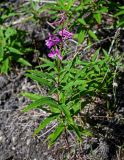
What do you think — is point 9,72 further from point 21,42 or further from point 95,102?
point 95,102

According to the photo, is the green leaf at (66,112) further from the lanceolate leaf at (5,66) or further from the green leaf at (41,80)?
the lanceolate leaf at (5,66)

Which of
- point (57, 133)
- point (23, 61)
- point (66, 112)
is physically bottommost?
point (57, 133)

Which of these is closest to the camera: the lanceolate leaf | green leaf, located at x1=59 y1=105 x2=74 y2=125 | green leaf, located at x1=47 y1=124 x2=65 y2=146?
green leaf, located at x1=59 y1=105 x2=74 y2=125

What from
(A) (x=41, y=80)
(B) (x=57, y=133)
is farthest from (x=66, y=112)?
(A) (x=41, y=80)

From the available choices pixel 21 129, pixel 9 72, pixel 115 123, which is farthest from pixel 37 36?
pixel 115 123

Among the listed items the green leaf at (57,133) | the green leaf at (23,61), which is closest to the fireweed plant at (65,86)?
the green leaf at (57,133)

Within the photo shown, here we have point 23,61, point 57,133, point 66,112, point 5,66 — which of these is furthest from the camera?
point 23,61

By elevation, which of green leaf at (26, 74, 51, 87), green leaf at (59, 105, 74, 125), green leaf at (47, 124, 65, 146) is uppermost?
green leaf at (26, 74, 51, 87)

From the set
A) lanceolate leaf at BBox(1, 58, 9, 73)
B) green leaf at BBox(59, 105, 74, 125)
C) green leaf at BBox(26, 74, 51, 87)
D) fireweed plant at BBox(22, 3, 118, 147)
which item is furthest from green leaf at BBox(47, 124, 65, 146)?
lanceolate leaf at BBox(1, 58, 9, 73)

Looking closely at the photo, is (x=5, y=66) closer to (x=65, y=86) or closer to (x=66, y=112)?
(x=65, y=86)

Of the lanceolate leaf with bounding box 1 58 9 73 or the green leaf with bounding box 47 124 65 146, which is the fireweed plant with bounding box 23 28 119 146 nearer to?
the green leaf with bounding box 47 124 65 146

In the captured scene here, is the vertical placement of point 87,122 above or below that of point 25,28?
below
